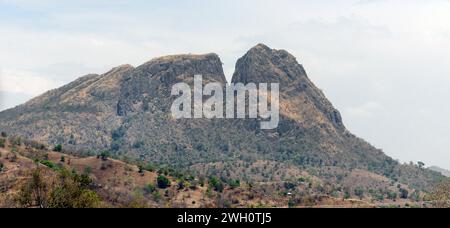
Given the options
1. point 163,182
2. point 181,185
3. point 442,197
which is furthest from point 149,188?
point 442,197

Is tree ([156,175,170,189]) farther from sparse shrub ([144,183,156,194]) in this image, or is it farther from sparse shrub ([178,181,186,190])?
sparse shrub ([178,181,186,190])

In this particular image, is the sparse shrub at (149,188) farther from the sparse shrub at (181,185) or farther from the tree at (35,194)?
the tree at (35,194)

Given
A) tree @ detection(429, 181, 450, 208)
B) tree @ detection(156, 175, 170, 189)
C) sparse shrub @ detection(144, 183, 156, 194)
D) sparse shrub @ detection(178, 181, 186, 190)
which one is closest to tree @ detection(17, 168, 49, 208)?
sparse shrub @ detection(144, 183, 156, 194)

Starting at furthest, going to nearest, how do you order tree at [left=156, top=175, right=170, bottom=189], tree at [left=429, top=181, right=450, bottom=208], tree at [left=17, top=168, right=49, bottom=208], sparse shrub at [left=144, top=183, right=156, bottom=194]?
tree at [left=156, top=175, right=170, bottom=189] → sparse shrub at [left=144, top=183, right=156, bottom=194] → tree at [left=429, top=181, right=450, bottom=208] → tree at [left=17, top=168, right=49, bottom=208]

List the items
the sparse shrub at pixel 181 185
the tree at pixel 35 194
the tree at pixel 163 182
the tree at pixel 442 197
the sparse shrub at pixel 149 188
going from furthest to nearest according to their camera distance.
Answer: the tree at pixel 163 182
the sparse shrub at pixel 181 185
the sparse shrub at pixel 149 188
the tree at pixel 442 197
the tree at pixel 35 194

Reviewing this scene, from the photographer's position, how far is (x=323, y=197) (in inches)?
7830

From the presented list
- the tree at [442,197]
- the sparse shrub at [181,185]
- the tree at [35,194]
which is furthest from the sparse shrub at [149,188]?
the tree at [35,194]

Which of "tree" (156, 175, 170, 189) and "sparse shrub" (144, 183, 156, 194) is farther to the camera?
"tree" (156, 175, 170, 189)

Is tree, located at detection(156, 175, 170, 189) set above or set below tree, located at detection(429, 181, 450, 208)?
above

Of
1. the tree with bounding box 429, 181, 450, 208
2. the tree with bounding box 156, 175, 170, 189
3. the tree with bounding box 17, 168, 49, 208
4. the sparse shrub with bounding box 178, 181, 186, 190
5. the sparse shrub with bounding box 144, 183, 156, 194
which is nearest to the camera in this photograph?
the tree with bounding box 17, 168, 49, 208

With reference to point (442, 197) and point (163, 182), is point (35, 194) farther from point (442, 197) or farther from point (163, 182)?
point (442, 197)

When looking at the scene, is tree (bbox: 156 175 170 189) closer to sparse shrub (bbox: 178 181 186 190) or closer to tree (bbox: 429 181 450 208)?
sparse shrub (bbox: 178 181 186 190)
